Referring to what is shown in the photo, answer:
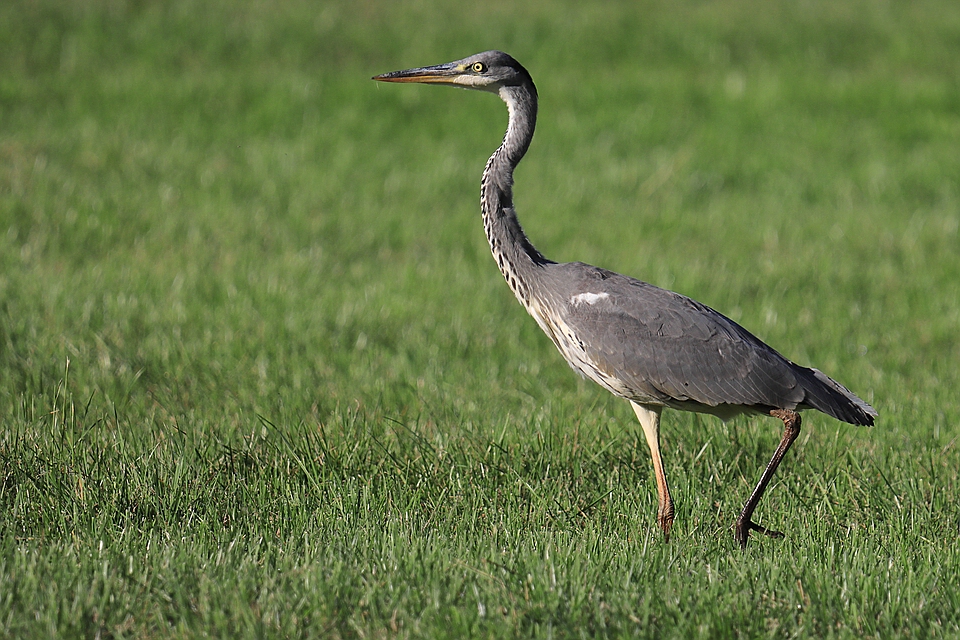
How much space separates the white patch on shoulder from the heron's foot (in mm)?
1135

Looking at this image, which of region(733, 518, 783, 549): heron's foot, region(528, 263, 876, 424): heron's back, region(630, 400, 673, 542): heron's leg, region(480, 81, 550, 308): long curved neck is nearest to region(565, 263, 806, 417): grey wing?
region(528, 263, 876, 424): heron's back

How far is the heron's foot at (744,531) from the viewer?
15.0 feet

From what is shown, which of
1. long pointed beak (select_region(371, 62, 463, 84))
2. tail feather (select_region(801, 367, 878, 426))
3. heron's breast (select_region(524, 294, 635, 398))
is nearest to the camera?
tail feather (select_region(801, 367, 878, 426))

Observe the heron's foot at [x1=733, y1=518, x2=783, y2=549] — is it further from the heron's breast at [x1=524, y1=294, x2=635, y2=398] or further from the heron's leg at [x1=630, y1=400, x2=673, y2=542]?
the heron's breast at [x1=524, y1=294, x2=635, y2=398]

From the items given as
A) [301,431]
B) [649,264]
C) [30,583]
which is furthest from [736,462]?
[649,264]

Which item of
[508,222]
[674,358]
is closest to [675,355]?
[674,358]

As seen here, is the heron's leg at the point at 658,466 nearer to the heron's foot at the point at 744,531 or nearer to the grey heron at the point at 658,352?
the grey heron at the point at 658,352

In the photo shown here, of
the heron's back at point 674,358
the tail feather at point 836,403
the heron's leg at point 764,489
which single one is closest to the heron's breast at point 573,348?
the heron's back at point 674,358

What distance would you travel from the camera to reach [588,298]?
193 inches

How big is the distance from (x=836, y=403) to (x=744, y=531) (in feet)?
2.33

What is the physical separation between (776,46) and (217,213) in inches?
369

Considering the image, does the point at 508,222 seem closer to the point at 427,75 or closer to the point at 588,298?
the point at 588,298

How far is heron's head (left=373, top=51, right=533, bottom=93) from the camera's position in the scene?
532 centimetres

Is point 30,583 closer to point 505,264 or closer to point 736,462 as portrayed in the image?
point 505,264
